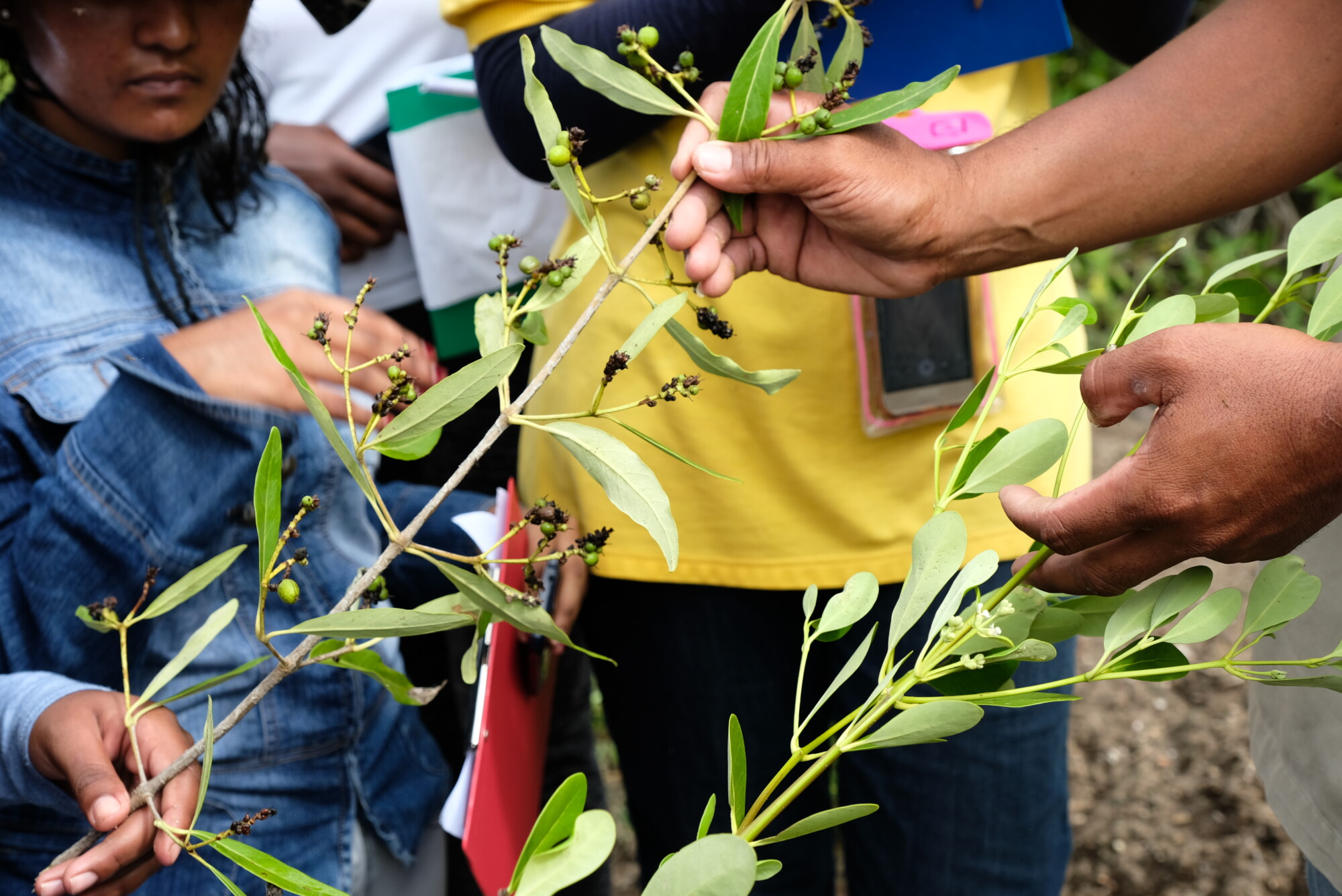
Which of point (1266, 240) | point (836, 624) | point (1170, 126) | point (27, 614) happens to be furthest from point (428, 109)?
point (1266, 240)

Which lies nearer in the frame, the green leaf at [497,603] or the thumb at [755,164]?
the green leaf at [497,603]

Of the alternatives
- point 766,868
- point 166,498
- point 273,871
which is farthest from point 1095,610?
point 166,498

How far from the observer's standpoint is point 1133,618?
53 cm

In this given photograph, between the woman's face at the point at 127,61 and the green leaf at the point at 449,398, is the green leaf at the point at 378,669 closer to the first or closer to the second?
the green leaf at the point at 449,398

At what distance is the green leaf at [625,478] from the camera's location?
0.51m

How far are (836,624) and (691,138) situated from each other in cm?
34

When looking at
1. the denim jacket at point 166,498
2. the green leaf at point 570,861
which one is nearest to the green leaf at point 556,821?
the green leaf at point 570,861

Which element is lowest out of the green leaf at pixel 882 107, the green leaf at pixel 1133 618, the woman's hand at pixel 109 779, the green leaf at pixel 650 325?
the woman's hand at pixel 109 779

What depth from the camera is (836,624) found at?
1.76ft

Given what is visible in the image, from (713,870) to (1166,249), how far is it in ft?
11.4

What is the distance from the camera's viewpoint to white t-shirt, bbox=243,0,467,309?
136cm

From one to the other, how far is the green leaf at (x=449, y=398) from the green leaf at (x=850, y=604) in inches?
8.1

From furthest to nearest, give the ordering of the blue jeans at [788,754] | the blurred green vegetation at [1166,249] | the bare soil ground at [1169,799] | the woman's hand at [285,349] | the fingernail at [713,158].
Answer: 1. the blurred green vegetation at [1166,249]
2. the bare soil ground at [1169,799]
3. the blue jeans at [788,754]
4. the woman's hand at [285,349]
5. the fingernail at [713,158]

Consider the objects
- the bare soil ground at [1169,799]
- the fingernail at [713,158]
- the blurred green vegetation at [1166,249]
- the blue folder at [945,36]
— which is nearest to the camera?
the fingernail at [713,158]
